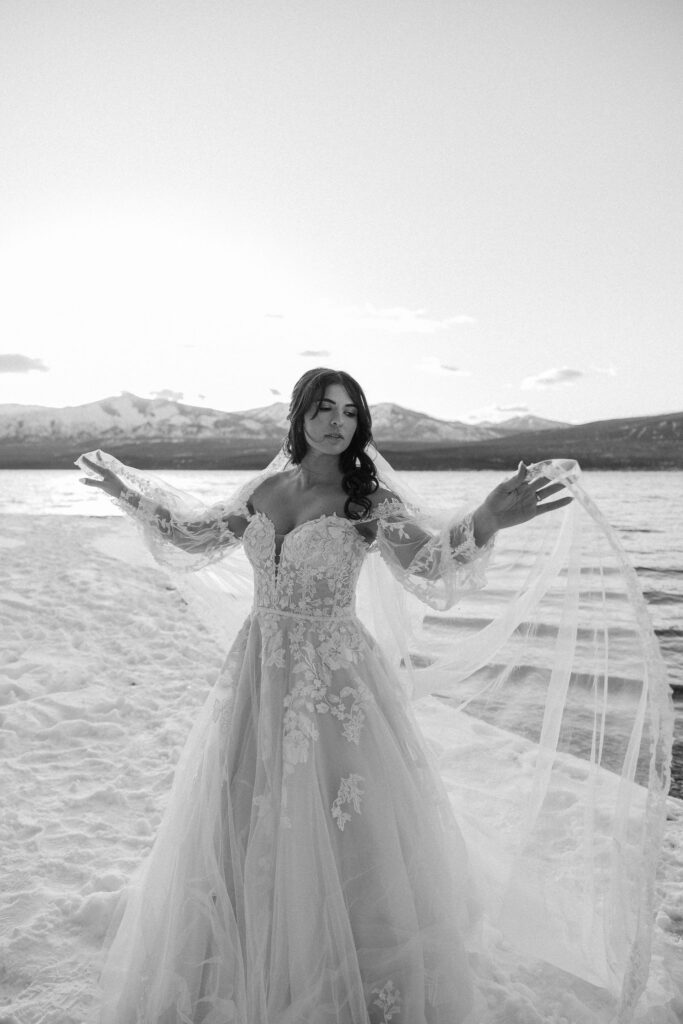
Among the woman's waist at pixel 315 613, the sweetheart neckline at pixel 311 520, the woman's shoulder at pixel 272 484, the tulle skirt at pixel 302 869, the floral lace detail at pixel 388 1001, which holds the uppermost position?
the woman's shoulder at pixel 272 484

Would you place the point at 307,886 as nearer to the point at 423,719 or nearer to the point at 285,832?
the point at 285,832

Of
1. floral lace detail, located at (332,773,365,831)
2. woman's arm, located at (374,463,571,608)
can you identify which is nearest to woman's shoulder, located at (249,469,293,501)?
woman's arm, located at (374,463,571,608)

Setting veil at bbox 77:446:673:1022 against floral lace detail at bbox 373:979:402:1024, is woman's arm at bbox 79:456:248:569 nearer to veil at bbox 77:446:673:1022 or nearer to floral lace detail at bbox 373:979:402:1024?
veil at bbox 77:446:673:1022

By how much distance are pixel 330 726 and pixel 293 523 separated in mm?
730

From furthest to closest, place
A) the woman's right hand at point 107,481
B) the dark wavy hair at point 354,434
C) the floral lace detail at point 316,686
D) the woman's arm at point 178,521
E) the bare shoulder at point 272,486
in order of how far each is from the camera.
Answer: the woman's right hand at point 107,481 → the woman's arm at point 178,521 → the bare shoulder at point 272,486 → the dark wavy hair at point 354,434 → the floral lace detail at point 316,686

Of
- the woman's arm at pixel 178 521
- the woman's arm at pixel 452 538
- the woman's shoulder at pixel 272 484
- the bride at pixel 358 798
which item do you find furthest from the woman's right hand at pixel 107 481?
the woman's arm at pixel 452 538

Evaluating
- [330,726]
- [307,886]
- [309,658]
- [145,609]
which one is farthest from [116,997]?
[145,609]

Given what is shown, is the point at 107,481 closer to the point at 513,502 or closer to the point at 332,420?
the point at 332,420

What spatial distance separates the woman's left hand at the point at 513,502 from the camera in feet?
7.32

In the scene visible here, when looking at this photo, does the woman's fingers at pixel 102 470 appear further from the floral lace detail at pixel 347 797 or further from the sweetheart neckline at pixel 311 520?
the floral lace detail at pixel 347 797

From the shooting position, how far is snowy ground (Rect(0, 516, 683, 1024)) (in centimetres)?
245

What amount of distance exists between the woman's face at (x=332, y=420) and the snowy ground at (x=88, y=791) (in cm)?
213

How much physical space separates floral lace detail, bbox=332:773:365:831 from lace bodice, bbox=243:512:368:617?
554 mm

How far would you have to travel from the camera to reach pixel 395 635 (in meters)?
2.94
